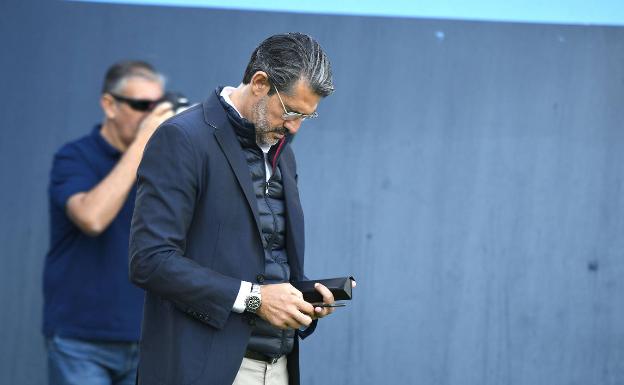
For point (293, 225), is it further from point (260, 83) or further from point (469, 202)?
point (469, 202)

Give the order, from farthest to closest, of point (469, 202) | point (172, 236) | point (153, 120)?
point (469, 202), point (153, 120), point (172, 236)

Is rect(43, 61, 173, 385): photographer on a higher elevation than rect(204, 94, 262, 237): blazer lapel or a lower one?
lower

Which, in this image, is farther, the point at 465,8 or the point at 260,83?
the point at 465,8

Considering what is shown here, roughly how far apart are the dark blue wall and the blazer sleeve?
1.82 metres

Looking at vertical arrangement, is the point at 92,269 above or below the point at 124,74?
below

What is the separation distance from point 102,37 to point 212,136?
6.45ft

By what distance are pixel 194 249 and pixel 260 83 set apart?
47 centimetres

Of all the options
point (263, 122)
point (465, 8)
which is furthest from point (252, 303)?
point (465, 8)

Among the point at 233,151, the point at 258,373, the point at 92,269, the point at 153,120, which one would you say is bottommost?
the point at 258,373

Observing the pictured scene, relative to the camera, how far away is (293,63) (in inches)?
103

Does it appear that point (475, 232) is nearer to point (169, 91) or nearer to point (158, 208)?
point (169, 91)

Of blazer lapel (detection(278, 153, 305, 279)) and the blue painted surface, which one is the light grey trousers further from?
the blue painted surface

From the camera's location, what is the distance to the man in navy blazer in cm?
246

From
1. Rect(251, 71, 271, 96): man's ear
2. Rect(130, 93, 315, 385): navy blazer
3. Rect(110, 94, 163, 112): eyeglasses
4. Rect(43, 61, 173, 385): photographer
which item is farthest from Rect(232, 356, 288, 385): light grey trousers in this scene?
Rect(110, 94, 163, 112): eyeglasses
